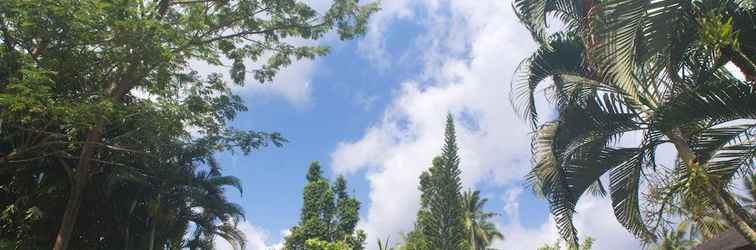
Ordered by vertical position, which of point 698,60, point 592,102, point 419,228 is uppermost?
point 419,228

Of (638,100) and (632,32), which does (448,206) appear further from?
(632,32)

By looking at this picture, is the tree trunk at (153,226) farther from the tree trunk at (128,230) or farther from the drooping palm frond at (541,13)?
the drooping palm frond at (541,13)

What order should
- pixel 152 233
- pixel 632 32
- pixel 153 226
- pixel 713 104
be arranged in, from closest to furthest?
pixel 632 32 < pixel 713 104 < pixel 152 233 < pixel 153 226

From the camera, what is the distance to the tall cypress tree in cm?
2430

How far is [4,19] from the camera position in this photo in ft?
30.1

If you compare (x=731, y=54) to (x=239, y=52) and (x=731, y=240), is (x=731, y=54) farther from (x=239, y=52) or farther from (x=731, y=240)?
(x=239, y=52)

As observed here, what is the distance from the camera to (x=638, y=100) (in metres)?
6.91

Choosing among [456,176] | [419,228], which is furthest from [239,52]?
[419,228]

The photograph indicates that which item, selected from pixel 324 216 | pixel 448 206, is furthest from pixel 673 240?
pixel 324 216

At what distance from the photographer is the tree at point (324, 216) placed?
32688 millimetres

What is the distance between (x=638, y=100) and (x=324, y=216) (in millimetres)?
28278

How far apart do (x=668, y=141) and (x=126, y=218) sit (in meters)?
18.1

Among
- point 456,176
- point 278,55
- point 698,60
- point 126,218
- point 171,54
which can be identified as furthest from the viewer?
point 456,176

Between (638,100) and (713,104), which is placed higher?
(638,100)
